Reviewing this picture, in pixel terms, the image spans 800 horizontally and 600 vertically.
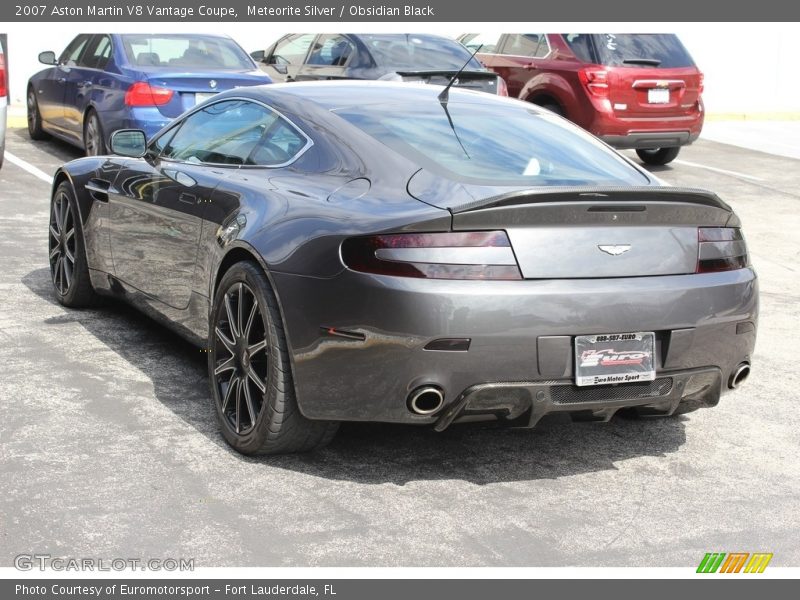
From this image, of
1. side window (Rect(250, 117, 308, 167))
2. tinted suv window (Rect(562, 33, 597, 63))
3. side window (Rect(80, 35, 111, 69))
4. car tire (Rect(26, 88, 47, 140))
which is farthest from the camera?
car tire (Rect(26, 88, 47, 140))

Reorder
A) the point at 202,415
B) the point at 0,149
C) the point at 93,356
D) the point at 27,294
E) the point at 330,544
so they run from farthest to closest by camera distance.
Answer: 1. the point at 0,149
2. the point at 27,294
3. the point at 93,356
4. the point at 202,415
5. the point at 330,544

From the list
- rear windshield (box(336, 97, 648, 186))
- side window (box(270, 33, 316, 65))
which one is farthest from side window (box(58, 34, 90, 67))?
rear windshield (box(336, 97, 648, 186))

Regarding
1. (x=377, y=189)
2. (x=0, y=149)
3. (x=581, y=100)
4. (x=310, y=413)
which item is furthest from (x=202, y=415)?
(x=581, y=100)

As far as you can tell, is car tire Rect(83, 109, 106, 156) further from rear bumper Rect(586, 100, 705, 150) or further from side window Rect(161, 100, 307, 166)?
side window Rect(161, 100, 307, 166)

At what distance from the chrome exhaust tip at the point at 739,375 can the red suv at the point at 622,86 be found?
870 cm

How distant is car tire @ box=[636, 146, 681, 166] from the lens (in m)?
15.0

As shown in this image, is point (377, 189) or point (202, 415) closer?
point (377, 189)

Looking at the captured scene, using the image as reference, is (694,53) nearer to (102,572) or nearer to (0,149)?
(0,149)

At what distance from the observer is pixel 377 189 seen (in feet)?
15.7

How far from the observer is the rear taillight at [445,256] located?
4.43 metres

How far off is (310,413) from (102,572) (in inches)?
42.2

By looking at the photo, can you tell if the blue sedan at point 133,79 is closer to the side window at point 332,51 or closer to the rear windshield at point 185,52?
the rear windshield at point 185,52

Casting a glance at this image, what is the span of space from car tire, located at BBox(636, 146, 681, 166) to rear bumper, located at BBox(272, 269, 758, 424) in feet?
34.6

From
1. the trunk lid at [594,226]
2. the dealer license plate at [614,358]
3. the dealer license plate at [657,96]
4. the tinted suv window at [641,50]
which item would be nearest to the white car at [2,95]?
the tinted suv window at [641,50]
